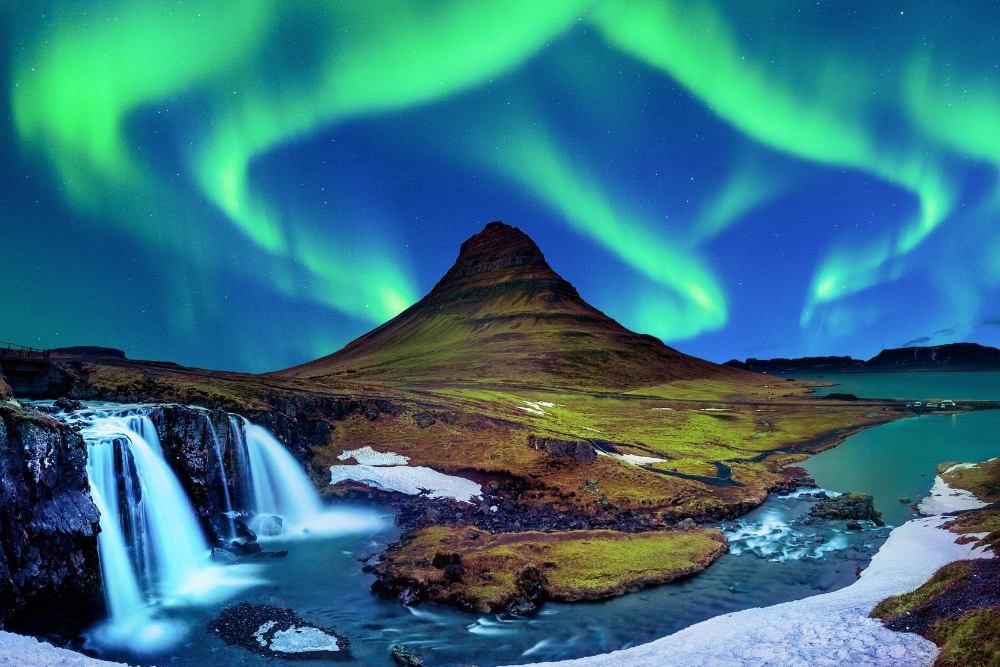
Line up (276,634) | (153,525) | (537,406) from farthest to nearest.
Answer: (537,406) < (153,525) < (276,634)

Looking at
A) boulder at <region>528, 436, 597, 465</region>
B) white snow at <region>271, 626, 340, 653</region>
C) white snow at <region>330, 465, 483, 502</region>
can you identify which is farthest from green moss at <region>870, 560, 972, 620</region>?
white snow at <region>330, 465, 483, 502</region>

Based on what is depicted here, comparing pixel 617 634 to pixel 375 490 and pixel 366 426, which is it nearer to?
pixel 375 490

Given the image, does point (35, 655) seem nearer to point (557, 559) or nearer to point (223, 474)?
point (223, 474)

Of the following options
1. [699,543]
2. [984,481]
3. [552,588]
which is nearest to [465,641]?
[552,588]

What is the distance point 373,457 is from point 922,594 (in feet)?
143

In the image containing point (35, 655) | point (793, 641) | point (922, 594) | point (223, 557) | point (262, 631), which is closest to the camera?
point (793, 641)

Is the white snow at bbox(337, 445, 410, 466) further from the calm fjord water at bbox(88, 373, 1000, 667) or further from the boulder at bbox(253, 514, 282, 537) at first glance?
the boulder at bbox(253, 514, 282, 537)

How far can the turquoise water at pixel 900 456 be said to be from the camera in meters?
50.9

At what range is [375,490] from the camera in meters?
46.5

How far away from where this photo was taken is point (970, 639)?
581 inches

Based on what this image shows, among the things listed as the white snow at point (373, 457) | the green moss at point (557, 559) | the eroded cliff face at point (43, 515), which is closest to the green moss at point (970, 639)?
the green moss at point (557, 559)

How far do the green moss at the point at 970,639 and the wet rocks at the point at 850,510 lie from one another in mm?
27455

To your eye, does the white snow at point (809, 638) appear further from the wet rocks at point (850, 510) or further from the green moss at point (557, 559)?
the wet rocks at point (850, 510)

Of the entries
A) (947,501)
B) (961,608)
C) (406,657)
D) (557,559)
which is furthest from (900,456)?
(406,657)
